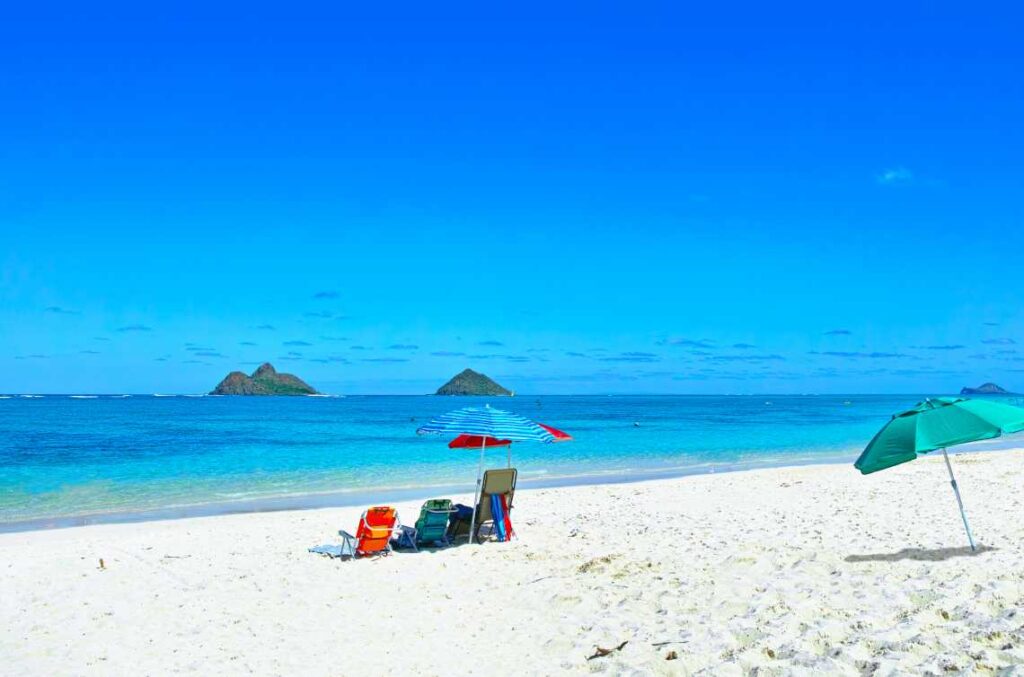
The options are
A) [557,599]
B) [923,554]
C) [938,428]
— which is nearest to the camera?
[938,428]

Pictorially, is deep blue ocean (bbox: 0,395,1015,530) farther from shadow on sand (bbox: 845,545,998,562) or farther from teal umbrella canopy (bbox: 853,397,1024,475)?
teal umbrella canopy (bbox: 853,397,1024,475)

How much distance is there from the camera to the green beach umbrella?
22.6ft

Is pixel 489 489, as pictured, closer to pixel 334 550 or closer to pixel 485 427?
pixel 485 427

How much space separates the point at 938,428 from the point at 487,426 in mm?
5004

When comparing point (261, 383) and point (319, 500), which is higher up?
point (261, 383)

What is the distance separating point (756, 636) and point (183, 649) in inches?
180

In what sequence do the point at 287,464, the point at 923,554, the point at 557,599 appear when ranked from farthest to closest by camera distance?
the point at 287,464 → the point at 923,554 → the point at 557,599

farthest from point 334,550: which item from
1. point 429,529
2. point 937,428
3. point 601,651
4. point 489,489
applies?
point 937,428

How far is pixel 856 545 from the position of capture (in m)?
8.57

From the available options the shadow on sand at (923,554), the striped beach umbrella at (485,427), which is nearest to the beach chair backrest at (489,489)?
the striped beach umbrella at (485,427)

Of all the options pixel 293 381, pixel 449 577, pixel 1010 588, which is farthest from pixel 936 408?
pixel 293 381

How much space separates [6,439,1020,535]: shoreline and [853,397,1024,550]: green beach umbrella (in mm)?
10593

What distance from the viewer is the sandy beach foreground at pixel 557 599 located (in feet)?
17.5

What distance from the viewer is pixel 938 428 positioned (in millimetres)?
7086
